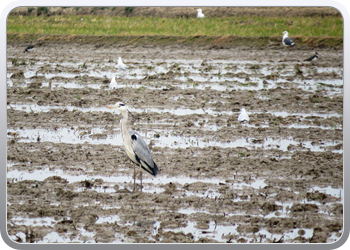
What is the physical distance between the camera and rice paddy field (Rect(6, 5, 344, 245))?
533cm

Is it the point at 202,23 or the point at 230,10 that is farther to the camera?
the point at 202,23

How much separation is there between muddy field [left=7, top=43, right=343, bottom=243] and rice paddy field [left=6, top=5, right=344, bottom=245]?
26mm

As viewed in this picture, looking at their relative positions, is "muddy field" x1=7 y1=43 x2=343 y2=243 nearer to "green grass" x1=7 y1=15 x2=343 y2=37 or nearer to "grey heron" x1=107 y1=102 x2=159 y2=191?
"grey heron" x1=107 y1=102 x2=159 y2=191

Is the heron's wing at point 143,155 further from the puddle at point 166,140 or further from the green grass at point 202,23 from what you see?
the green grass at point 202,23

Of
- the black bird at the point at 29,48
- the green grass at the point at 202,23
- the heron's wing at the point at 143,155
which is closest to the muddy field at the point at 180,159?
the heron's wing at the point at 143,155

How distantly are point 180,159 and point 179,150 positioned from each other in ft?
1.55


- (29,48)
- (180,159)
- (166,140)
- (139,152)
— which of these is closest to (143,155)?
(139,152)

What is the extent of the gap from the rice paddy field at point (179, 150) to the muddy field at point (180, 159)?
26 mm

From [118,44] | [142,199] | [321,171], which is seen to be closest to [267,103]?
[321,171]

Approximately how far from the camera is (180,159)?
769 cm

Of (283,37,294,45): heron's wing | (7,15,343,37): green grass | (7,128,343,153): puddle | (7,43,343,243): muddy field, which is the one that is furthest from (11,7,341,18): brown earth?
(283,37,294,45): heron's wing

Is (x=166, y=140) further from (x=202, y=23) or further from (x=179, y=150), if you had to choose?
(x=202, y=23)

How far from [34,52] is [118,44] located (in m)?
4.06

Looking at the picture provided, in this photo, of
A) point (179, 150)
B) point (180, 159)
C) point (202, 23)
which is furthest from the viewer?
point (202, 23)
